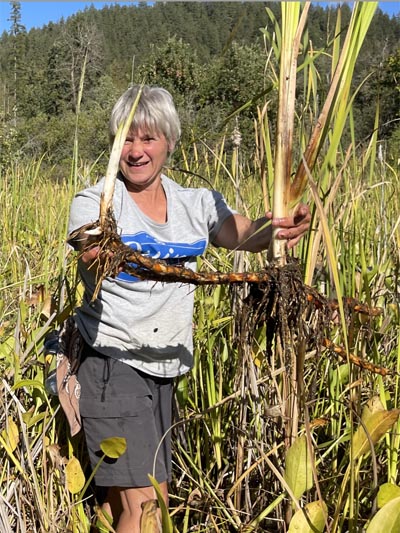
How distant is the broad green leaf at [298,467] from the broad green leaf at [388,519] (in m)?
0.15

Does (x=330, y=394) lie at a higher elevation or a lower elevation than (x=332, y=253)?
lower

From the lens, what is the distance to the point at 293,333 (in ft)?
3.47

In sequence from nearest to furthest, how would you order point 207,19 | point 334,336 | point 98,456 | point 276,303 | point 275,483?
point 276,303 → point 275,483 → point 98,456 → point 334,336 → point 207,19

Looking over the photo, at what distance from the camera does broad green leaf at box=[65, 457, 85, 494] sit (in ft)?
4.29

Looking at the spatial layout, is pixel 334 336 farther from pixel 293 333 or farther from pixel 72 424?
pixel 72 424

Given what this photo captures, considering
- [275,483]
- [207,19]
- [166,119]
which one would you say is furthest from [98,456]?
[207,19]

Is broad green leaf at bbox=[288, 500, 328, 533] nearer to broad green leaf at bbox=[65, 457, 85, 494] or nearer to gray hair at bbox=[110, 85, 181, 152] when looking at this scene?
→ broad green leaf at bbox=[65, 457, 85, 494]

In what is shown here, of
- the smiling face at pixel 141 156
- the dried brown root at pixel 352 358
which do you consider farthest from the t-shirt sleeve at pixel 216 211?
the dried brown root at pixel 352 358

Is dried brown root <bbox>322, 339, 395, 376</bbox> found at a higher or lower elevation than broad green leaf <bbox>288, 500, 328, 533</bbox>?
higher

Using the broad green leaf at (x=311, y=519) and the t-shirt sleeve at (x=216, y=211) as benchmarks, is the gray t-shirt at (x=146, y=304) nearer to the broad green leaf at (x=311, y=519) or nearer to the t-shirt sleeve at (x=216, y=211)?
the t-shirt sleeve at (x=216, y=211)

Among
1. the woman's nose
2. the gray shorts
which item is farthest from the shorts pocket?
the woman's nose

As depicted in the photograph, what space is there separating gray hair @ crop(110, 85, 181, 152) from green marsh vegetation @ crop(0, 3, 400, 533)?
5.0 inches

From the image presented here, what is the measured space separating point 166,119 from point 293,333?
0.66 metres

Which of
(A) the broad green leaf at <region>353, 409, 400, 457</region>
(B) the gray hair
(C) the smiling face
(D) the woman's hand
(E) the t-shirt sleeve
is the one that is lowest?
(A) the broad green leaf at <region>353, 409, 400, 457</region>
